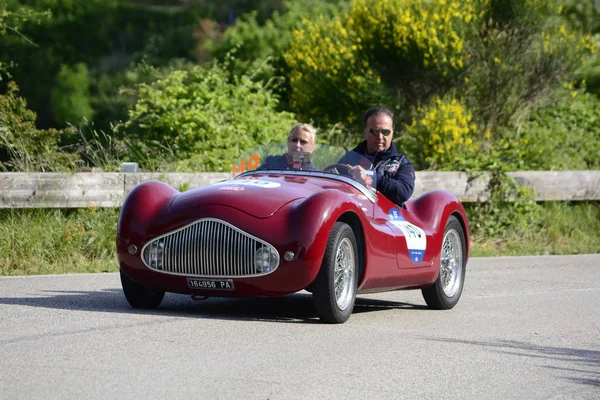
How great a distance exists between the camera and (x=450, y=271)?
9914 millimetres

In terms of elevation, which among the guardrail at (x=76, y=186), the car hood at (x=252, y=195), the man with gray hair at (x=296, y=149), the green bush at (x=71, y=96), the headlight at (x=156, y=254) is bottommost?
the green bush at (x=71, y=96)

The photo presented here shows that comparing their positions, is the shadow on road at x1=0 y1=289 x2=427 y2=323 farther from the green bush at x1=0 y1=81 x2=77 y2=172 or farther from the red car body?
the green bush at x1=0 y1=81 x2=77 y2=172

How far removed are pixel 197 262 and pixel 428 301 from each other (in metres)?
2.66

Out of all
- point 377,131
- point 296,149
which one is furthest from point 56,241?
point 377,131

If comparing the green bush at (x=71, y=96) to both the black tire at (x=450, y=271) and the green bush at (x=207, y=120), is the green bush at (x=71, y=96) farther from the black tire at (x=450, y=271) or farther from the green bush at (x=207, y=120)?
the black tire at (x=450, y=271)

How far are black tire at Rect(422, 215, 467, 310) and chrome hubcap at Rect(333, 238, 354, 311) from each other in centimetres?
163

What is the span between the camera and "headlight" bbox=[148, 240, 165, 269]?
784 centimetres

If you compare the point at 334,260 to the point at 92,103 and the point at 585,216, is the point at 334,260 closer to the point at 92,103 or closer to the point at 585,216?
the point at 585,216

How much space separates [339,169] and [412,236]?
793mm

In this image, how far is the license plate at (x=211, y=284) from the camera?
25.2ft

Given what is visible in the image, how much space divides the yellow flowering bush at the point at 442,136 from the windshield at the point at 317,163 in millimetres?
9251

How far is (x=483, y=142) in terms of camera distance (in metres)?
20.4

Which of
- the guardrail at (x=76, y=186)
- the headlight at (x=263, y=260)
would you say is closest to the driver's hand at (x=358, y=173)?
the headlight at (x=263, y=260)

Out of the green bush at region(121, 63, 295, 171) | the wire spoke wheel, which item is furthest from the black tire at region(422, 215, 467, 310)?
the green bush at region(121, 63, 295, 171)
